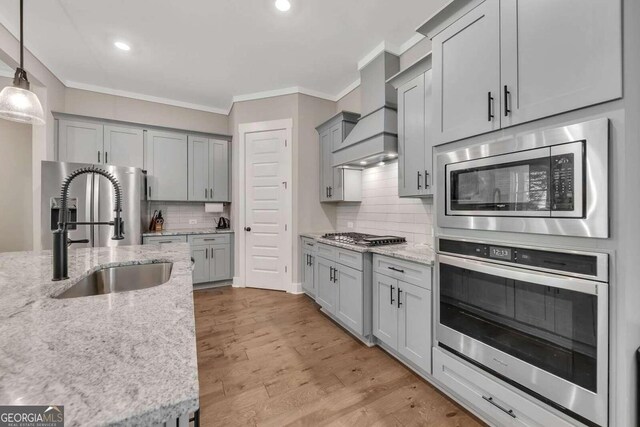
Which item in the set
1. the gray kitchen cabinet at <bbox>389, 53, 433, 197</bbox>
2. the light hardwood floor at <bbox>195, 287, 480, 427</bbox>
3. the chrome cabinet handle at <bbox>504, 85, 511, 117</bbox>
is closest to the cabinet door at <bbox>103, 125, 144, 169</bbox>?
the light hardwood floor at <bbox>195, 287, 480, 427</bbox>

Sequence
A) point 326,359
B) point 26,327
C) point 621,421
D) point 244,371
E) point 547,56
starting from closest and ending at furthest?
point 26,327
point 621,421
point 547,56
point 244,371
point 326,359

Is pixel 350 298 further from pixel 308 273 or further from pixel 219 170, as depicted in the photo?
pixel 219 170

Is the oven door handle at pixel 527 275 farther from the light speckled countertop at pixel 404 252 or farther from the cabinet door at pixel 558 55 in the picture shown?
the cabinet door at pixel 558 55

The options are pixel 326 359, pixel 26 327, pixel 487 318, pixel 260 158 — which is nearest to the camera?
pixel 26 327

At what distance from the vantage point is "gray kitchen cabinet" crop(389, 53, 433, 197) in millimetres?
2262

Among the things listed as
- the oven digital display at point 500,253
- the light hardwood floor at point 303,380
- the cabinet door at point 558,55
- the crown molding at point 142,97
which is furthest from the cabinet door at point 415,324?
the crown molding at point 142,97

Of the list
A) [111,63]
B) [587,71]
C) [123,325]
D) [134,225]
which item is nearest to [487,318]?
[587,71]

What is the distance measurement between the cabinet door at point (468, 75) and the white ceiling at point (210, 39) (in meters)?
1.02

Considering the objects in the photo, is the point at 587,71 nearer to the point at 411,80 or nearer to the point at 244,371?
the point at 411,80

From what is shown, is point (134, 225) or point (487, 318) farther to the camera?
point (134, 225)

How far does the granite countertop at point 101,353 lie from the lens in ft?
1.50

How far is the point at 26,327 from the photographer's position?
75cm

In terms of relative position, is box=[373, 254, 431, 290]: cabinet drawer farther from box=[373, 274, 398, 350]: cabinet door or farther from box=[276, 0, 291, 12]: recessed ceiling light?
box=[276, 0, 291, 12]: recessed ceiling light

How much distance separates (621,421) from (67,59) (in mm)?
5561
